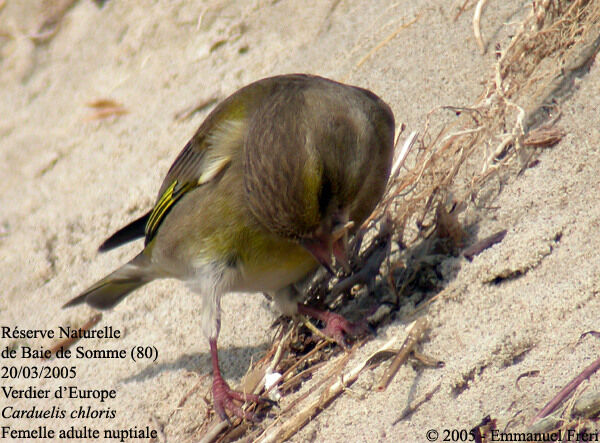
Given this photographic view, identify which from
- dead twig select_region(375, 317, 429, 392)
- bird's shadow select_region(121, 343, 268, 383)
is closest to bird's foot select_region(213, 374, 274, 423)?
bird's shadow select_region(121, 343, 268, 383)

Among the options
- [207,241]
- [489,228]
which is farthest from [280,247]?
[489,228]

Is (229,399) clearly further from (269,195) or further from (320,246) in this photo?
(269,195)

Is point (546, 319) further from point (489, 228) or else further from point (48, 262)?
point (48, 262)

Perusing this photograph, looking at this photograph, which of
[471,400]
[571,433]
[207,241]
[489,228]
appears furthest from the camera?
[207,241]

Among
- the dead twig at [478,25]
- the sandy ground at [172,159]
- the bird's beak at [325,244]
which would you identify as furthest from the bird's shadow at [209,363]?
the dead twig at [478,25]

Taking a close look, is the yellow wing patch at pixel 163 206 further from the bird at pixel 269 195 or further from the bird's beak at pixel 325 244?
the bird's beak at pixel 325 244

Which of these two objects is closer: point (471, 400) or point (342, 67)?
point (471, 400)
